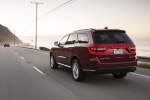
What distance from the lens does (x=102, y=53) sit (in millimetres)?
7410

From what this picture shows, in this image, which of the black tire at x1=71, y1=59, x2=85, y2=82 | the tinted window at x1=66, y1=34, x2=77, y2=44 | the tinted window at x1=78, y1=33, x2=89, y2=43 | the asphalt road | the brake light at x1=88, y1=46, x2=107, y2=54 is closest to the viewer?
the asphalt road

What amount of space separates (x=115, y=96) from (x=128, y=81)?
235 centimetres

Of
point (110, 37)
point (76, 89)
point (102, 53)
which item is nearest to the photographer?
point (76, 89)

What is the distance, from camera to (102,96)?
20.0 ft

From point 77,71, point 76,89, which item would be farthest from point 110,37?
point 76,89

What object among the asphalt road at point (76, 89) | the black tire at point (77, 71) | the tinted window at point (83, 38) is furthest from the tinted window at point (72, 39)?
the asphalt road at point (76, 89)

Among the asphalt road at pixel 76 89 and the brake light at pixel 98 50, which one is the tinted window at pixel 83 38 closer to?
the brake light at pixel 98 50

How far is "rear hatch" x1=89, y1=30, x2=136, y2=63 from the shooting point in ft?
24.3

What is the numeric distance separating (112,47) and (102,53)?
0.37 metres

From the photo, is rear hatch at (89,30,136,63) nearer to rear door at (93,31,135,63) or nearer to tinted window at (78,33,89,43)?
rear door at (93,31,135,63)

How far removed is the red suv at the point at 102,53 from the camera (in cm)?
742

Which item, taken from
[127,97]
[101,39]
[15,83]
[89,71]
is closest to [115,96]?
[127,97]

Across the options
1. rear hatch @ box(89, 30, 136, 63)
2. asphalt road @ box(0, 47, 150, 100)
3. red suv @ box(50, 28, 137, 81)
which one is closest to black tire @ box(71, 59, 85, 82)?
red suv @ box(50, 28, 137, 81)

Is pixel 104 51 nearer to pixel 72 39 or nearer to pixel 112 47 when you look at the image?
pixel 112 47
